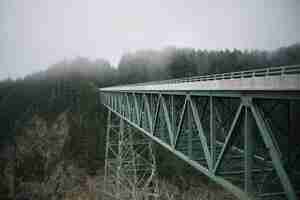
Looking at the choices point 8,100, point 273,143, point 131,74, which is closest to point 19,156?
point 8,100

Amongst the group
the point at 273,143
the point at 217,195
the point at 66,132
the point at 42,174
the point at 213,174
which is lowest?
the point at 217,195

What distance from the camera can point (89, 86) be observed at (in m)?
56.4

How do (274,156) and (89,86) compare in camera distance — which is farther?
(89,86)

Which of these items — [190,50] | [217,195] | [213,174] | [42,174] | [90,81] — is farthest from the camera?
[190,50]

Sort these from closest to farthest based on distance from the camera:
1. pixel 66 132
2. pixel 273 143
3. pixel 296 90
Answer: pixel 296 90 → pixel 273 143 → pixel 66 132

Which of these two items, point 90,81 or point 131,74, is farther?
point 131,74

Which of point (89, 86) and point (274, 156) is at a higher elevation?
point (89, 86)

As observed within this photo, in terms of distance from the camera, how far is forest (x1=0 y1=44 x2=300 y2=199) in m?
35.8

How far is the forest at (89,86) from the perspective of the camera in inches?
1410

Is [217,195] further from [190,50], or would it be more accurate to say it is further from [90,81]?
[190,50]

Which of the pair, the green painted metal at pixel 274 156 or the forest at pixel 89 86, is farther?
the forest at pixel 89 86

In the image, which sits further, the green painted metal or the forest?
the forest

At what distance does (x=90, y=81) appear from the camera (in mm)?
61344

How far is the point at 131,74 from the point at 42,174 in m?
48.8
